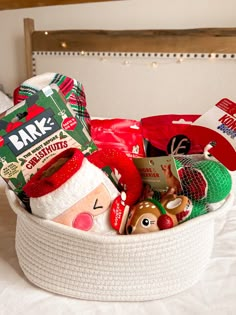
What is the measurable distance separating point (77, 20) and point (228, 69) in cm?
95

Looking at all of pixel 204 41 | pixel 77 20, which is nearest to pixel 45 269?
pixel 204 41

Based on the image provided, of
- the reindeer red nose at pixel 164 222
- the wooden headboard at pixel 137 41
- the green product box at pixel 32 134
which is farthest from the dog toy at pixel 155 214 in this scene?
the wooden headboard at pixel 137 41

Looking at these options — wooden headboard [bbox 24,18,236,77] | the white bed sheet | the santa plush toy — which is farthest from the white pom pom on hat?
wooden headboard [bbox 24,18,236,77]

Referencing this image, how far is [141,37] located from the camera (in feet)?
5.61

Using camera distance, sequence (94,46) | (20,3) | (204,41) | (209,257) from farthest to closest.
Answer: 1. (20,3)
2. (94,46)
3. (204,41)
4. (209,257)

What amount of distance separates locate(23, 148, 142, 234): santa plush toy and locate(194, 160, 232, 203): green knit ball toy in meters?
0.11

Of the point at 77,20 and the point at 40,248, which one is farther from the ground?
the point at 77,20

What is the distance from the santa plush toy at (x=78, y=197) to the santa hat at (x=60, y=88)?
0.53 feet

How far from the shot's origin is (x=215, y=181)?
1.49ft

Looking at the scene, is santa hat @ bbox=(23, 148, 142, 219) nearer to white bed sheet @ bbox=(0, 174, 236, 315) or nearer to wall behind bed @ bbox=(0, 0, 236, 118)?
white bed sheet @ bbox=(0, 174, 236, 315)

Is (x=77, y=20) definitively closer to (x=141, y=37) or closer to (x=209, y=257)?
(x=141, y=37)

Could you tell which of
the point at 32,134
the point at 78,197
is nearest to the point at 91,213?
the point at 78,197

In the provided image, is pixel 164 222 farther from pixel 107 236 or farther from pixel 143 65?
pixel 143 65

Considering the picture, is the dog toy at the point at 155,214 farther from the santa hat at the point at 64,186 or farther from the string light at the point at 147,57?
the string light at the point at 147,57
